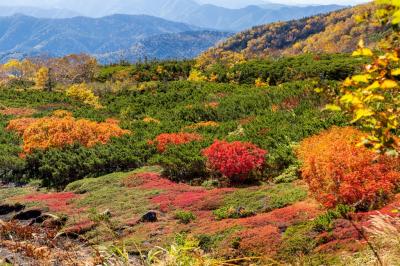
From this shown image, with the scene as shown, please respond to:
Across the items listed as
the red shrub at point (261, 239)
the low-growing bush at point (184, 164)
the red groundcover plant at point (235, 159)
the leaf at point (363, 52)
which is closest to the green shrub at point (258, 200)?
the red groundcover plant at point (235, 159)

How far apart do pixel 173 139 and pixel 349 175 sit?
45.4ft

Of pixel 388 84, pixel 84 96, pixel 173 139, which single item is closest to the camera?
pixel 388 84

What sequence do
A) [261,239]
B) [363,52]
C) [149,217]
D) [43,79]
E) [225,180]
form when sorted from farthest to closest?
1. [43,79]
2. [225,180]
3. [149,217]
4. [261,239]
5. [363,52]

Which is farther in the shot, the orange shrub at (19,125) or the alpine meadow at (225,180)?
the orange shrub at (19,125)

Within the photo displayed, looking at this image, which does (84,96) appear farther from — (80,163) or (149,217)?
(149,217)

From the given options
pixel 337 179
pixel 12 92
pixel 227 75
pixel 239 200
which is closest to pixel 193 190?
pixel 239 200

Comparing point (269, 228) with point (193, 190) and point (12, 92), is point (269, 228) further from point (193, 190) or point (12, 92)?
point (12, 92)

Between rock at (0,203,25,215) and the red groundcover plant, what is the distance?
7.34m

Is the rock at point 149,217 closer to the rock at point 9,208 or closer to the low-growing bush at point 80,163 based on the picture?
the rock at point 9,208

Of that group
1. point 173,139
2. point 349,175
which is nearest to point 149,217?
point 349,175

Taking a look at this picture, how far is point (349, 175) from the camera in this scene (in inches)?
493

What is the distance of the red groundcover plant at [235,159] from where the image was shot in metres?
18.1

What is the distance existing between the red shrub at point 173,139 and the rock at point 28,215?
341 inches

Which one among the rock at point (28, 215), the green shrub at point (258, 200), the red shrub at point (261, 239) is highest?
the red shrub at point (261, 239)
